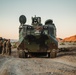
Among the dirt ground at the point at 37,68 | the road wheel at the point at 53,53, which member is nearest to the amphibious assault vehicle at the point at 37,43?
the road wheel at the point at 53,53

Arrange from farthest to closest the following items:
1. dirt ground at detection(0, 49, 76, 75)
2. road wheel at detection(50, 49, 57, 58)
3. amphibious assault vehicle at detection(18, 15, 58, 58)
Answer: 1. road wheel at detection(50, 49, 57, 58)
2. amphibious assault vehicle at detection(18, 15, 58, 58)
3. dirt ground at detection(0, 49, 76, 75)

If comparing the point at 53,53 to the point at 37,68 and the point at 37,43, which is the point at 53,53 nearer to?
the point at 37,43

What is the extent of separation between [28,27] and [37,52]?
2.44 metres

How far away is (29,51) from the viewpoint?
66.2 ft

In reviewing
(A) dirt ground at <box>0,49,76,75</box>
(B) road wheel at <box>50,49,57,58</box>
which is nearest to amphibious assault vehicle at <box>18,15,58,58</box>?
(B) road wheel at <box>50,49,57,58</box>

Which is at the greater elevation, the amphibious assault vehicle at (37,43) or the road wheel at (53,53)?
the amphibious assault vehicle at (37,43)

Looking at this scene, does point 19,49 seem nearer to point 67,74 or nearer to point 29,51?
point 29,51

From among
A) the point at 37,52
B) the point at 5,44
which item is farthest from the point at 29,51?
the point at 5,44

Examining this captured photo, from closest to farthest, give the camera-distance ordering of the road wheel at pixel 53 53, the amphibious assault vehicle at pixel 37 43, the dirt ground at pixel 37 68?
the dirt ground at pixel 37 68 → the amphibious assault vehicle at pixel 37 43 → the road wheel at pixel 53 53

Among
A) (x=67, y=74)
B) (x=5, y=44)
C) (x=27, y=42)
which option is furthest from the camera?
(x=5, y=44)

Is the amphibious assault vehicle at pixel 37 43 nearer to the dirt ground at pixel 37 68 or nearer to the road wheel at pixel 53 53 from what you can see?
the road wheel at pixel 53 53

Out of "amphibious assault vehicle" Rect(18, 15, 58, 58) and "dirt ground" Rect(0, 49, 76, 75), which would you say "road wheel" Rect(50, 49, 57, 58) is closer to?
"amphibious assault vehicle" Rect(18, 15, 58, 58)

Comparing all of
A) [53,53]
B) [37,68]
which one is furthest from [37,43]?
[37,68]

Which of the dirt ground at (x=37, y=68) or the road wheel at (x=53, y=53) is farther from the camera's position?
the road wheel at (x=53, y=53)
